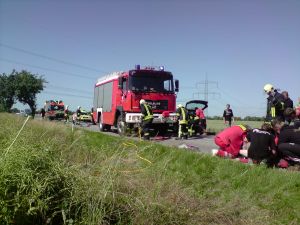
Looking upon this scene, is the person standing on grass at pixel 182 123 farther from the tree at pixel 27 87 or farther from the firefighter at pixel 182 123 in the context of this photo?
the tree at pixel 27 87

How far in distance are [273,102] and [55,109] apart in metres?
37.4

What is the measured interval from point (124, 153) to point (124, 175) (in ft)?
2.21

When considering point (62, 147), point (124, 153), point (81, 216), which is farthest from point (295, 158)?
point (81, 216)

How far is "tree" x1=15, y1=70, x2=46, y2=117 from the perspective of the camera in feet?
225

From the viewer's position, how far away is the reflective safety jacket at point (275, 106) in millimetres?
9727

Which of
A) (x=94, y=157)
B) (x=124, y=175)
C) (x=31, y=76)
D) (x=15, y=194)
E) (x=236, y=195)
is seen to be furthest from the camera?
(x=31, y=76)

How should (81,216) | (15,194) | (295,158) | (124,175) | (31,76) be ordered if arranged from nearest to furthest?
(15,194) < (81,216) < (124,175) < (295,158) < (31,76)

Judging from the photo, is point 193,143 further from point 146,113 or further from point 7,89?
point 7,89

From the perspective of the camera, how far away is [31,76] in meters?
70.1

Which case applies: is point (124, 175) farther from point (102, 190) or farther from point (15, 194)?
point (15, 194)

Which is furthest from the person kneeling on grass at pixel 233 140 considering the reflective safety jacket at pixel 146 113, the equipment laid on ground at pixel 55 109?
the equipment laid on ground at pixel 55 109

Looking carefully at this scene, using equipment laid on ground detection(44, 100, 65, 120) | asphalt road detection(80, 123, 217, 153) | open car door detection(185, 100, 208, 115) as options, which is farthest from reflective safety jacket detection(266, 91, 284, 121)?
equipment laid on ground detection(44, 100, 65, 120)

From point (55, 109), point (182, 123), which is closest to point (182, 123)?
point (182, 123)

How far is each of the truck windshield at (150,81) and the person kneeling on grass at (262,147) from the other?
28.5 feet
